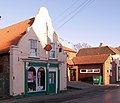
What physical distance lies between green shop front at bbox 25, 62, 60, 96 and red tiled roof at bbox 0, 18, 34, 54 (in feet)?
8.18

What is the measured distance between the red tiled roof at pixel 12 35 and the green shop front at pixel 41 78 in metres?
2.49

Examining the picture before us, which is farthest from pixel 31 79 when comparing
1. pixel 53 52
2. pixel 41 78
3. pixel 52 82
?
pixel 53 52

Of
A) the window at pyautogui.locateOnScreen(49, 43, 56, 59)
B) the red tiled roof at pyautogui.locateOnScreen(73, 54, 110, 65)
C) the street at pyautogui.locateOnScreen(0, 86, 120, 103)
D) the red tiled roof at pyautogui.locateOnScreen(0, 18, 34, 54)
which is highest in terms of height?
the red tiled roof at pyautogui.locateOnScreen(0, 18, 34, 54)

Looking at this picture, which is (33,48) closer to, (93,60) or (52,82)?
(52,82)

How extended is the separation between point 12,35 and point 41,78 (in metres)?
5.41

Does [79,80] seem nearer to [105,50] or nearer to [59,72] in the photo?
[105,50]

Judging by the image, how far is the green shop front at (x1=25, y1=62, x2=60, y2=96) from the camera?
2508cm

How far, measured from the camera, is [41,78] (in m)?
26.7

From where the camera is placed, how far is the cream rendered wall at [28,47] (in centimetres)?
2348

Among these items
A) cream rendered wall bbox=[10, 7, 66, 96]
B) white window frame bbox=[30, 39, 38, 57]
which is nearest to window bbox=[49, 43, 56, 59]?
cream rendered wall bbox=[10, 7, 66, 96]

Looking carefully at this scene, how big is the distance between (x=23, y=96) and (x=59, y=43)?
823cm

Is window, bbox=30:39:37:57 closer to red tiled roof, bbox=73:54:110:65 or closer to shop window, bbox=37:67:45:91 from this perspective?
shop window, bbox=37:67:45:91

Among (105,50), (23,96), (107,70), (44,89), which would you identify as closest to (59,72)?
(44,89)

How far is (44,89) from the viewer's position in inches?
1053
